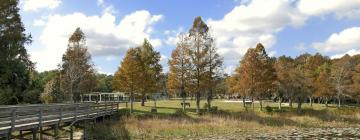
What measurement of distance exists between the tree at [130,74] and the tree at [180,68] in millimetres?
4354

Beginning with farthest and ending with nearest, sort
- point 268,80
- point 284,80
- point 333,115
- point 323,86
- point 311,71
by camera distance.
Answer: point 311,71, point 323,86, point 284,80, point 268,80, point 333,115

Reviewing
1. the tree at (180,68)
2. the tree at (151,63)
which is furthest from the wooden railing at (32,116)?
the tree at (151,63)

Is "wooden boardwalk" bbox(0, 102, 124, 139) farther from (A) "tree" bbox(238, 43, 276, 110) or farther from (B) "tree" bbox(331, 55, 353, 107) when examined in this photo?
(B) "tree" bbox(331, 55, 353, 107)

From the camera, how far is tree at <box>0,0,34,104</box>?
37812 millimetres

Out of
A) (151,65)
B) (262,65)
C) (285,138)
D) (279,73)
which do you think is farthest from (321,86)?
(285,138)

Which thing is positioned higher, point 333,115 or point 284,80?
point 284,80

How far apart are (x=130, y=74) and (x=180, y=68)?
6492 millimetres

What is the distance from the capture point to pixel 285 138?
30625 millimetres

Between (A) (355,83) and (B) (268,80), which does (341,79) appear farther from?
(B) (268,80)

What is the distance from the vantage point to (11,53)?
38.5 m

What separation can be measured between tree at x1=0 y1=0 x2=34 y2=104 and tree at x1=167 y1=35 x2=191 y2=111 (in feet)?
57.1

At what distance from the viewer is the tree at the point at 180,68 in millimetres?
52344

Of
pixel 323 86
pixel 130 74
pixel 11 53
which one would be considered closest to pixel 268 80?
pixel 130 74

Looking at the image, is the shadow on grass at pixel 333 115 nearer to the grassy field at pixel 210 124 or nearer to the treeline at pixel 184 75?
the grassy field at pixel 210 124
